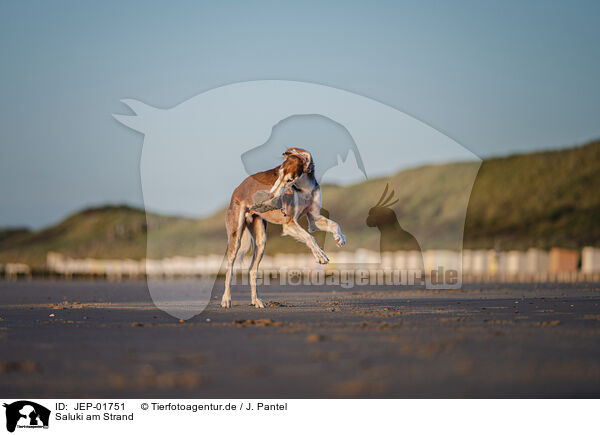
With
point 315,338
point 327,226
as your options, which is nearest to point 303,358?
point 315,338

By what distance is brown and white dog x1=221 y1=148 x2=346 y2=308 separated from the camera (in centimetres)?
1617

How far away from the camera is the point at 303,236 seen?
16.1m

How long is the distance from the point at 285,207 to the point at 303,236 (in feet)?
2.66

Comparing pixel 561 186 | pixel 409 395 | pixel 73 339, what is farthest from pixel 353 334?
pixel 561 186

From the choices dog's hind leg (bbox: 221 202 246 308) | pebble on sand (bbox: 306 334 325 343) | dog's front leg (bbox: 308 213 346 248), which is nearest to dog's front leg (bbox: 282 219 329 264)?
dog's front leg (bbox: 308 213 346 248)

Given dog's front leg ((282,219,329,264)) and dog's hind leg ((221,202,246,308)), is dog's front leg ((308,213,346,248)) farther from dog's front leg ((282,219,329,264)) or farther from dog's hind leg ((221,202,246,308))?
dog's hind leg ((221,202,246,308))

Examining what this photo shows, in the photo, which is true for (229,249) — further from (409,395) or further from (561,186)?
(561,186)

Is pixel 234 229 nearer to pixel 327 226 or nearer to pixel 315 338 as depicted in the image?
pixel 327 226

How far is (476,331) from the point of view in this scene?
38.9 feet

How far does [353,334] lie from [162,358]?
3495 millimetres
